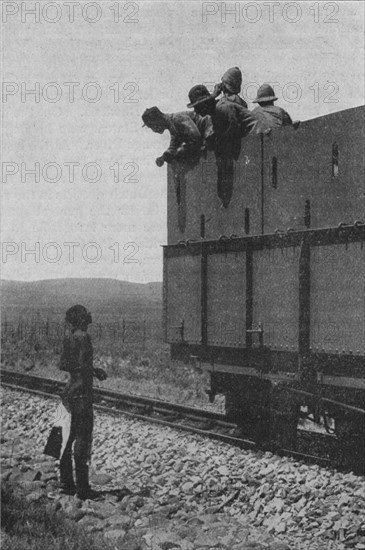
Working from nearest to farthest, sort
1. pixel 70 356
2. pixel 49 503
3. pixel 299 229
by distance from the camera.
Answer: pixel 49 503 < pixel 70 356 < pixel 299 229

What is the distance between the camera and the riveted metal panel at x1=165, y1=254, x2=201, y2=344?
9.76 meters

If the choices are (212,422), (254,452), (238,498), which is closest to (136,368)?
(212,422)

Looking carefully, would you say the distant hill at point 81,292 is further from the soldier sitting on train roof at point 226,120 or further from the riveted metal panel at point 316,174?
the riveted metal panel at point 316,174

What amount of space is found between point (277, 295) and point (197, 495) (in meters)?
2.43

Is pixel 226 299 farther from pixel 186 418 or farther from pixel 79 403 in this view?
Result: pixel 79 403

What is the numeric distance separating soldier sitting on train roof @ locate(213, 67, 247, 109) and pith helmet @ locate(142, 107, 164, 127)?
827 millimetres

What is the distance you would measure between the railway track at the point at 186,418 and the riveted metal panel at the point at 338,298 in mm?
1404

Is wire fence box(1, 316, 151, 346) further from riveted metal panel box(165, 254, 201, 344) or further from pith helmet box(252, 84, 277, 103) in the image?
pith helmet box(252, 84, 277, 103)

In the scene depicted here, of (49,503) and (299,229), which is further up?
(299,229)

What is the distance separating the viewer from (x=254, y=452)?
28.5 feet

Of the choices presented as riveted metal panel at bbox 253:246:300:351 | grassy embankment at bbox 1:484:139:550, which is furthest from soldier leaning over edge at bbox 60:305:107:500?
riveted metal panel at bbox 253:246:300:351

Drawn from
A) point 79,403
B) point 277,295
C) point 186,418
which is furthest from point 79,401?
point 186,418

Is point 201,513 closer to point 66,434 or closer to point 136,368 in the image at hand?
point 66,434

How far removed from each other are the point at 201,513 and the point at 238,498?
52 centimetres
